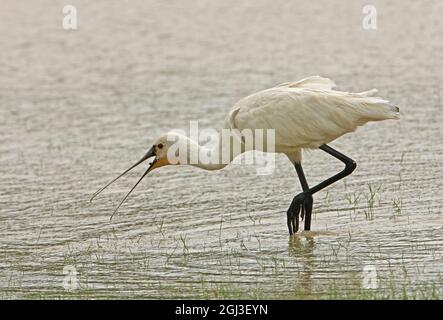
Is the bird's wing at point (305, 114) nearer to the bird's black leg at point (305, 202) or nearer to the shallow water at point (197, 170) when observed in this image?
the bird's black leg at point (305, 202)

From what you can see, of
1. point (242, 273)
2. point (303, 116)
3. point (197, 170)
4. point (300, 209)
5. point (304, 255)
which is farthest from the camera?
point (197, 170)

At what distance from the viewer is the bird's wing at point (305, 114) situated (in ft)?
30.7

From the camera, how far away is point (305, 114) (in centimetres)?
940

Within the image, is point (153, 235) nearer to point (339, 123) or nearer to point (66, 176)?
point (339, 123)

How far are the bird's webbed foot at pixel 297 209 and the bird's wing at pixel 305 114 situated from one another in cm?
46

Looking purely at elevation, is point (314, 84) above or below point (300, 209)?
above

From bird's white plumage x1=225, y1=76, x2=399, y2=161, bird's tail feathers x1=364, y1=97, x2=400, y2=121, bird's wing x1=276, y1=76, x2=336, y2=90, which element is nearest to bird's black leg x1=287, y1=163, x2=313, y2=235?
bird's white plumage x1=225, y1=76, x2=399, y2=161

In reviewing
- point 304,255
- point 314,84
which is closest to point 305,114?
point 314,84

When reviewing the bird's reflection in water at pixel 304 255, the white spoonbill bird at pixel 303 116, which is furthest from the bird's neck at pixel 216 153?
the bird's reflection in water at pixel 304 255

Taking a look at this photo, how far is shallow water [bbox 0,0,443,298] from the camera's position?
8.44 metres

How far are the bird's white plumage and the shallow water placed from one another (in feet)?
2.48

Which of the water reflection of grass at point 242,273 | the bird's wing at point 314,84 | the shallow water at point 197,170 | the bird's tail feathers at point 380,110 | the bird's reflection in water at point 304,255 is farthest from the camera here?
the bird's wing at point 314,84

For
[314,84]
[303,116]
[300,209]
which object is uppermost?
[314,84]

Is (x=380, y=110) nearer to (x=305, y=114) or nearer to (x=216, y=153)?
(x=305, y=114)
